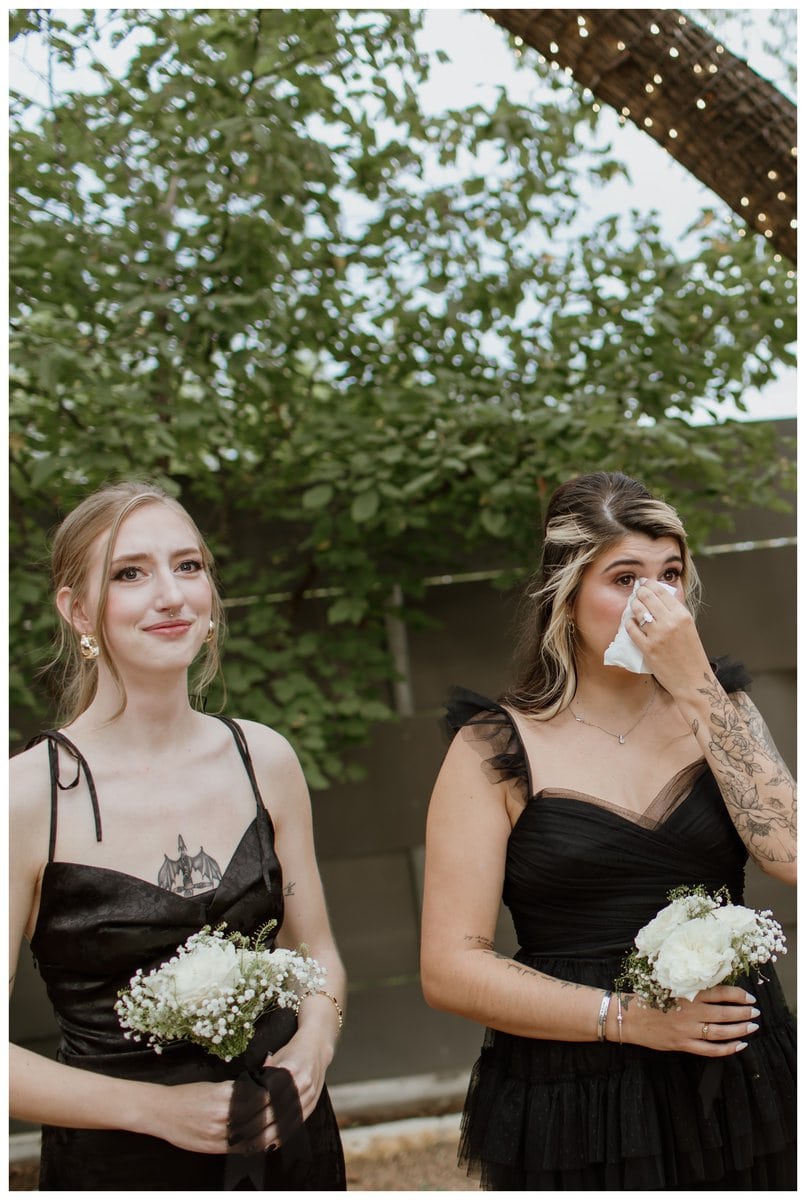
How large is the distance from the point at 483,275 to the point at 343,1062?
10.1 feet

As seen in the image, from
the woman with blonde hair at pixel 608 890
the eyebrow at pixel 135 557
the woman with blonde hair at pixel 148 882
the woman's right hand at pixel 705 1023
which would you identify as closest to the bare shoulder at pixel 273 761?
the woman with blonde hair at pixel 148 882

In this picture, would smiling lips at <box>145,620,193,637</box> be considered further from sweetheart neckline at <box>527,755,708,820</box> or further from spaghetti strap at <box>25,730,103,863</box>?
sweetheart neckline at <box>527,755,708,820</box>

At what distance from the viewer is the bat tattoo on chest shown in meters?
1.79

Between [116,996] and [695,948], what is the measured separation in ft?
3.14

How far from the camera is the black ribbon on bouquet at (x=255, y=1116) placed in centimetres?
169

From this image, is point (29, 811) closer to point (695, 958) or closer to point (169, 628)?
point (169, 628)

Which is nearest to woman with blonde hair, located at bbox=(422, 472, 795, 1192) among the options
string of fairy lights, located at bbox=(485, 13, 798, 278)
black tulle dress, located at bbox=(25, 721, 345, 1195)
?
black tulle dress, located at bbox=(25, 721, 345, 1195)

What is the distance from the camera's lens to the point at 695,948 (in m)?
A: 1.67

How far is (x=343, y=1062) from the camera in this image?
4.17 meters

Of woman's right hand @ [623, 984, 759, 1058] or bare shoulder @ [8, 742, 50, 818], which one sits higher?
bare shoulder @ [8, 742, 50, 818]

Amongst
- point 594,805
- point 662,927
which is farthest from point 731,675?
point 662,927

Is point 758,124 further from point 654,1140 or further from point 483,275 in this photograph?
point 654,1140

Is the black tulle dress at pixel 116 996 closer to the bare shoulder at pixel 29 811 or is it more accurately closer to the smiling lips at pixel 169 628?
the bare shoulder at pixel 29 811

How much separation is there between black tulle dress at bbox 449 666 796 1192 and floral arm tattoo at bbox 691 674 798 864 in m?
0.10
